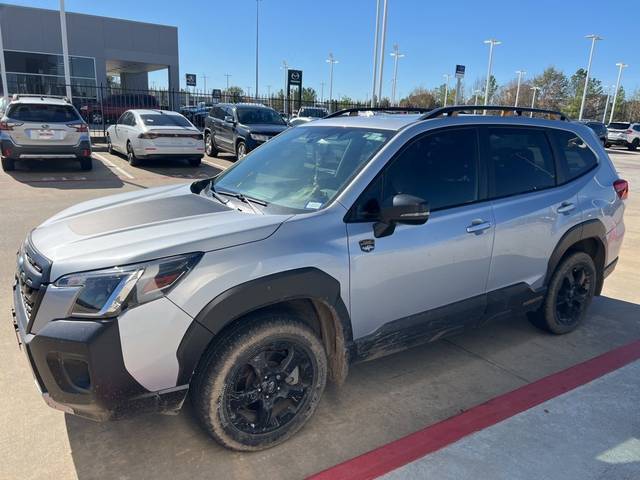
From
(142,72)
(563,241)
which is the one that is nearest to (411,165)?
(563,241)

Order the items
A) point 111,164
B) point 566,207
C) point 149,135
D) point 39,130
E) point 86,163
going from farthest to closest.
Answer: point 111,164, point 149,135, point 86,163, point 39,130, point 566,207

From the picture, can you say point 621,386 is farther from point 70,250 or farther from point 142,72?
point 142,72

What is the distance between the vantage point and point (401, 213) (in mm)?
2689

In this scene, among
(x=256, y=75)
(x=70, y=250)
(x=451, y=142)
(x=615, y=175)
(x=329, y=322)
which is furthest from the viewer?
(x=256, y=75)

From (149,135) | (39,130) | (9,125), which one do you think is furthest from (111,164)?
(9,125)

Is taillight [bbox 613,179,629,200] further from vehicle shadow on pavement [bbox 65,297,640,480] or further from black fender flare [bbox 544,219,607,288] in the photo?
vehicle shadow on pavement [bbox 65,297,640,480]

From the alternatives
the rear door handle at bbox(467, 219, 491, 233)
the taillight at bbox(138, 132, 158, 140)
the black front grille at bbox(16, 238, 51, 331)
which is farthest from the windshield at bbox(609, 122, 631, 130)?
the black front grille at bbox(16, 238, 51, 331)

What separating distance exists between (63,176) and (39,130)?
1124 mm

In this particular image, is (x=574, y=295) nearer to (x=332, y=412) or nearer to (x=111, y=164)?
(x=332, y=412)

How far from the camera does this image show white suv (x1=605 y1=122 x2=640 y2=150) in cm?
3250

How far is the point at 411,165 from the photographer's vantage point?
311 centimetres

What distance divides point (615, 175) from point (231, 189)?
11.0 ft

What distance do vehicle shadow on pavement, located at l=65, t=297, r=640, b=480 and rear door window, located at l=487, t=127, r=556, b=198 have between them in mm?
1278

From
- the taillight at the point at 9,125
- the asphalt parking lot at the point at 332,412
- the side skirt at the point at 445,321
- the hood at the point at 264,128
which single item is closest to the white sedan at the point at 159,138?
the hood at the point at 264,128
